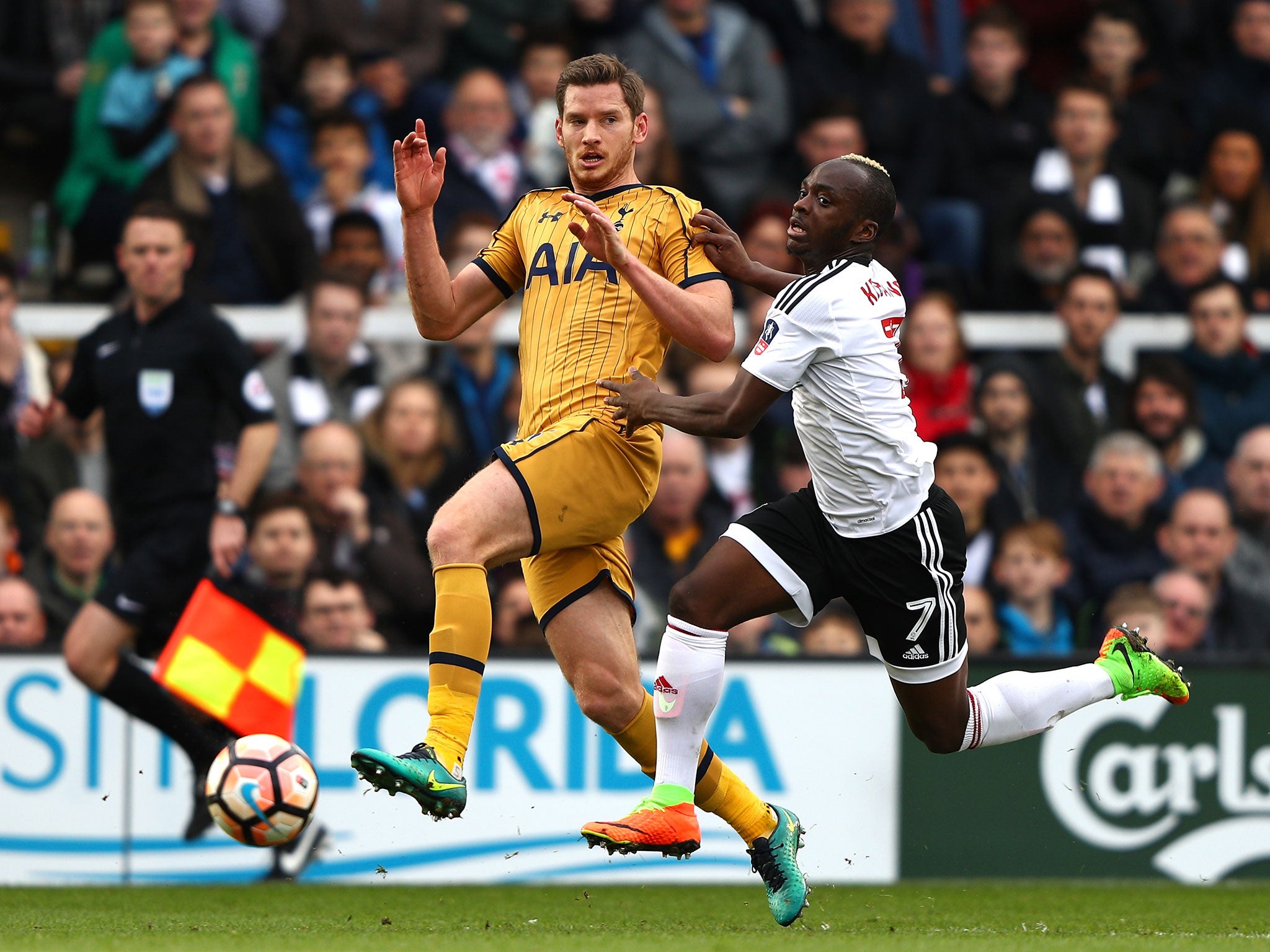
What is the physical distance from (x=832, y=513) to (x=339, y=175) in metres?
5.15

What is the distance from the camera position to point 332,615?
29.7ft

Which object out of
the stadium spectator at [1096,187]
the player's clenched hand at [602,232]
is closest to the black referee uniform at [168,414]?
the player's clenched hand at [602,232]

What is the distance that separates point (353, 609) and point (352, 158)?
2.69 meters

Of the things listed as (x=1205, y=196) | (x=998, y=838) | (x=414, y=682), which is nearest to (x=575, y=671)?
(x=414, y=682)

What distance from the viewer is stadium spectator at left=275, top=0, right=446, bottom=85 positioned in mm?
11195

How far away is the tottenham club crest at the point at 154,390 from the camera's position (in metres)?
8.53

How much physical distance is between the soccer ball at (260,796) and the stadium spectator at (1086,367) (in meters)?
5.06

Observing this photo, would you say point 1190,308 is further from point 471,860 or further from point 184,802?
point 184,802

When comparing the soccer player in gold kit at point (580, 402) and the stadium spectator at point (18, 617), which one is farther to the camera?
the stadium spectator at point (18, 617)

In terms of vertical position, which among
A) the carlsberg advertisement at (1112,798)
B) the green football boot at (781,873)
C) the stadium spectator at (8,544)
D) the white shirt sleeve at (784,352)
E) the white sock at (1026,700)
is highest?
the white shirt sleeve at (784,352)

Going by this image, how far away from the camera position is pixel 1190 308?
1078cm

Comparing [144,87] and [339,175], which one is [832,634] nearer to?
[339,175]

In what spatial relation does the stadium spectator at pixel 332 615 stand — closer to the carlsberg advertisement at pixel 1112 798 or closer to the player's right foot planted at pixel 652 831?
the carlsberg advertisement at pixel 1112 798

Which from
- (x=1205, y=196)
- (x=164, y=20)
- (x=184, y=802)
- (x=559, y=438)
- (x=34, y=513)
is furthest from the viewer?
(x=1205, y=196)
